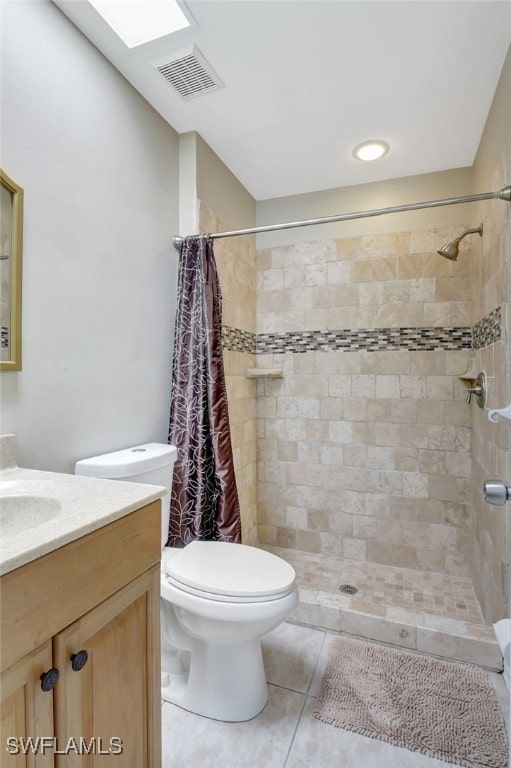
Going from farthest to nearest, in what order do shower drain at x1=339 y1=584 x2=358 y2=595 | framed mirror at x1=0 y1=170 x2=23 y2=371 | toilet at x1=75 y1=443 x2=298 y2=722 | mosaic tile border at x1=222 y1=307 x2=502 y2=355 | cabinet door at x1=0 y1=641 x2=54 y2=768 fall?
1. mosaic tile border at x1=222 y1=307 x2=502 y2=355
2. shower drain at x1=339 y1=584 x2=358 y2=595
3. toilet at x1=75 y1=443 x2=298 y2=722
4. framed mirror at x1=0 y1=170 x2=23 y2=371
5. cabinet door at x1=0 y1=641 x2=54 y2=768

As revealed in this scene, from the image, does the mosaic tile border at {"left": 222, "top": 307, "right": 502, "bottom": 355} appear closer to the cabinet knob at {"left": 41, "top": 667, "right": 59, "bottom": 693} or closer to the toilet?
the toilet

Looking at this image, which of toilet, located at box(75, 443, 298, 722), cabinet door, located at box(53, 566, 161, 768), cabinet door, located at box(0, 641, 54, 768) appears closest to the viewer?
cabinet door, located at box(0, 641, 54, 768)

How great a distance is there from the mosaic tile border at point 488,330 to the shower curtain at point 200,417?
1.23 m

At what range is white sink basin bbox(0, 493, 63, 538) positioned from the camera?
34.5 inches

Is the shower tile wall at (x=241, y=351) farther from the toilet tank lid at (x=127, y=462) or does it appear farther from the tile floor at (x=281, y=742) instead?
the tile floor at (x=281, y=742)

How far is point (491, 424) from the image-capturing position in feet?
5.57

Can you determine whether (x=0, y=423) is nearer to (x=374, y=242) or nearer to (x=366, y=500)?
(x=366, y=500)

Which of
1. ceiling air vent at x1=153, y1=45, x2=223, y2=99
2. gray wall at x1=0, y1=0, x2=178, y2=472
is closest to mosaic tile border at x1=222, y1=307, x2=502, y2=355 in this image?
gray wall at x1=0, y1=0, x2=178, y2=472

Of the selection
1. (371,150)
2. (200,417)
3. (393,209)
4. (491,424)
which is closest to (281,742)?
(200,417)

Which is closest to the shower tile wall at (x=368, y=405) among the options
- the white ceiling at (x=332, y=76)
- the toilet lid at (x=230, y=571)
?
the white ceiling at (x=332, y=76)

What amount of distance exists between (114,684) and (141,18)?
2.00m

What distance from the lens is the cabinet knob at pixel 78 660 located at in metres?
0.71

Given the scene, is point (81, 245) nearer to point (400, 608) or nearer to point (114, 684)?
point (114, 684)

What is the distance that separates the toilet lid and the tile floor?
484mm
